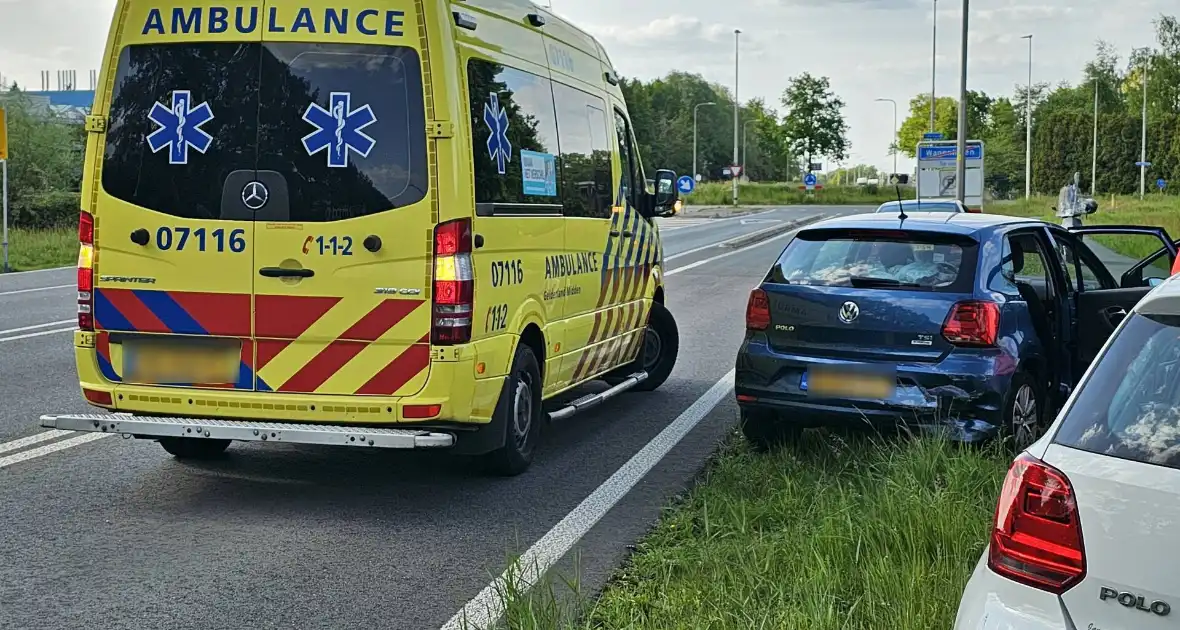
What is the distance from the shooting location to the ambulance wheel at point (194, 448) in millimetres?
7371

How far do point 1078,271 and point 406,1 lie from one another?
4639 millimetres

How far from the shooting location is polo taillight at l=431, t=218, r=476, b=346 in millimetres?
6246

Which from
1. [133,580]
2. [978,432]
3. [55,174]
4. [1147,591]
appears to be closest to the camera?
[1147,591]

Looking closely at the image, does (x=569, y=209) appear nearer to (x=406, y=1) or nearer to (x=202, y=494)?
(x=406, y=1)

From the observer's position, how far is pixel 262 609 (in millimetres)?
4836

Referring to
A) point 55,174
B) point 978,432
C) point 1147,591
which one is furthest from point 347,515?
point 55,174

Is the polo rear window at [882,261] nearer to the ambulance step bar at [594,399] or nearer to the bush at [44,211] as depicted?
the ambulance step bar at [594,399]

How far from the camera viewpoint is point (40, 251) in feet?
90.5

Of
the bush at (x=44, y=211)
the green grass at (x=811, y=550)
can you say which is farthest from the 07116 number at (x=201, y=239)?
the bush at (x=44, y=211)

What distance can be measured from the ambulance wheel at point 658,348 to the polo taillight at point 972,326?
371 centimetres

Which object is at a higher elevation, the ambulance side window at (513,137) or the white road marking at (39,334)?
the ambulance side window at (513,137)

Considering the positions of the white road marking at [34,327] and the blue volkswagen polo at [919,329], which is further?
the white road marking at [34,327]

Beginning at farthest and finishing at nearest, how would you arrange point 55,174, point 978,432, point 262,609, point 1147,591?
point 55,174 < point 978,432 < point 262,609 < point 1147,591

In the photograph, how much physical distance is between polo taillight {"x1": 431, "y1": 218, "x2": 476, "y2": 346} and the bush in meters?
37.1
